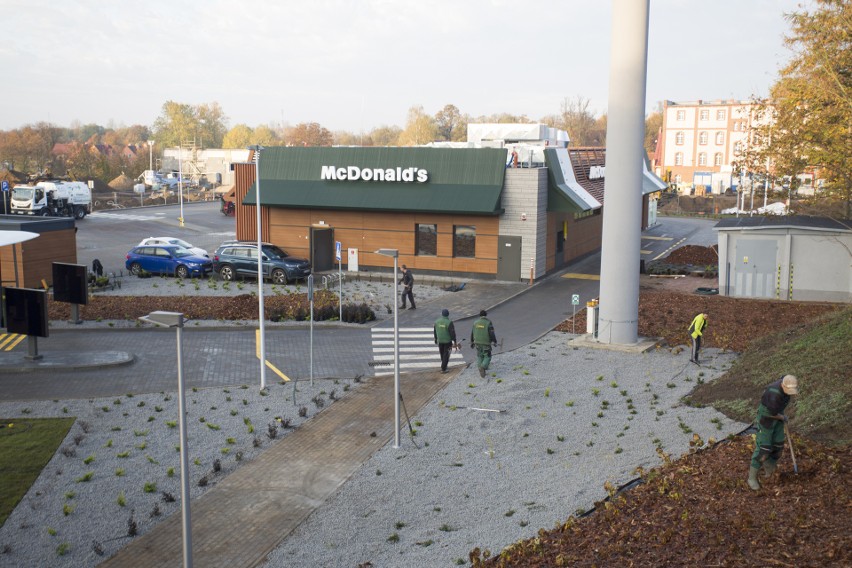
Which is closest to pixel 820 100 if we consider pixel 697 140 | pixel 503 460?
pixel 503 460

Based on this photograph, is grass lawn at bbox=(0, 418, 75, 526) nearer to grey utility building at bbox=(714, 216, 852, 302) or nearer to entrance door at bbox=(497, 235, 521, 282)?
entrance door at bbox=(497, 235, 521, 282)

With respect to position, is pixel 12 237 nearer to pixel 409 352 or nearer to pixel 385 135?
pixel 409 352

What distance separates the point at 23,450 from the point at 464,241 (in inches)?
986

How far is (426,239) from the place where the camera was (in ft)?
131

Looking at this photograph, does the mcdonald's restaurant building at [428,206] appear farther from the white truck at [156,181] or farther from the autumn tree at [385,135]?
the autumn tree at [385,135]

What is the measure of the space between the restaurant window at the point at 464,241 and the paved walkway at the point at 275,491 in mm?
18947

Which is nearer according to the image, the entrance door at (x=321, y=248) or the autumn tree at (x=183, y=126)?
the entrance door at (x=321, y=248)

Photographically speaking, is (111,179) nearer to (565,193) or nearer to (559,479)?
(565,193)

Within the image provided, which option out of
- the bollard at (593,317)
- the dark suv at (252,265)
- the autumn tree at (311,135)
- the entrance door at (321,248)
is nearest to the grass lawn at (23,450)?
the bollard at (593,317)

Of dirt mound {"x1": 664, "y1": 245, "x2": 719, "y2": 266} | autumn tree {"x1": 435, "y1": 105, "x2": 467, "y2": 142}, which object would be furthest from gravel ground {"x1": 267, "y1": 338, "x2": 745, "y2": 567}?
autumn tree {"x1": 435, "y1": 105, "x2": 467, "y2": 142}

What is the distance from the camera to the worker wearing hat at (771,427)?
1153 cm

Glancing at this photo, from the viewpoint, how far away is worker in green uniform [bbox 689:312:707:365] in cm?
2183

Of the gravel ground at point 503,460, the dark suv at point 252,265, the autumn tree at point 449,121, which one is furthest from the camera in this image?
the autumn tree at point 449,121

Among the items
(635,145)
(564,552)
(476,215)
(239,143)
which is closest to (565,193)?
(476,215)
